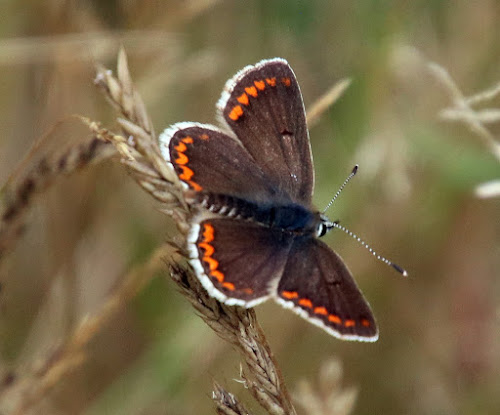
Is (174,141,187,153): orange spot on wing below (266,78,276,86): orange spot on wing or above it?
above

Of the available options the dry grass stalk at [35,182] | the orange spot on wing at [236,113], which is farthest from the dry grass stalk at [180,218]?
the orange spot on wing at [236,113]

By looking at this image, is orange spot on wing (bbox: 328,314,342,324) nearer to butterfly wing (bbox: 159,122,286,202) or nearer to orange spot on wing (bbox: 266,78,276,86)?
butterfly wing (bbox: 159,122,286,202)

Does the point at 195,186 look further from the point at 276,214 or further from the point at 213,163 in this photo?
the point at 276,214

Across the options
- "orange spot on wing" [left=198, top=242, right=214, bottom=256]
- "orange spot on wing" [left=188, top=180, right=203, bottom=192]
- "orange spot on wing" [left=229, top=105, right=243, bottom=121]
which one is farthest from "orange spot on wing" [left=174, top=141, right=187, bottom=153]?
"orange spot on wing" [left=198, top=242, right=214, bottom=256]

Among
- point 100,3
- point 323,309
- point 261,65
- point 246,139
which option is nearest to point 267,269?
point 323,309

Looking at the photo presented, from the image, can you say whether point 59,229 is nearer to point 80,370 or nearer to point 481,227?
point 80,370

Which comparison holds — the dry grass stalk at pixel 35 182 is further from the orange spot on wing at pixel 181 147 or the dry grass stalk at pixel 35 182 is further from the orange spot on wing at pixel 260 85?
the orange spot on wing at pixel 260 85

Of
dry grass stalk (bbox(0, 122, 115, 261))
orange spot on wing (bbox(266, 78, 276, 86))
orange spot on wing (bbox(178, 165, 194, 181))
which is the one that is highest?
dry grass stalk (bbox(0, 122, 115, 261))
